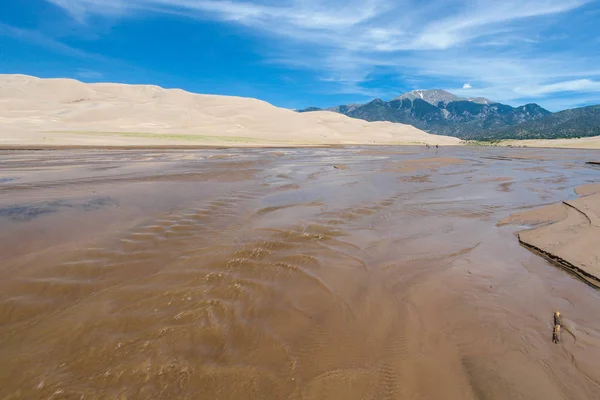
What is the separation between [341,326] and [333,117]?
432 feet

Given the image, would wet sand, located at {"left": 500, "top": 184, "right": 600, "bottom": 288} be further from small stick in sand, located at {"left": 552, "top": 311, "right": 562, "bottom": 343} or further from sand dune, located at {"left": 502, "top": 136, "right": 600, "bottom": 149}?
sand dune, located at {"left": 502, "top": 136, "right": 600, "bottom": 149}

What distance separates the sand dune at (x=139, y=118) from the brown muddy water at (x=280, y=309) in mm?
32320

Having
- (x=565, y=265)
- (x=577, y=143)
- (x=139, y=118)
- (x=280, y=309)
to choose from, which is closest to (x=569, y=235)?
(x=565, y=265)

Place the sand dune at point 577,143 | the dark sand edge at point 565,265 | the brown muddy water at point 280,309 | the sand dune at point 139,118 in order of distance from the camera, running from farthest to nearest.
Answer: the sand dune at point 577,143, the sand dune at point 139,118, the dark sand edge at point 565,265, the brown muddy water at point 280,309

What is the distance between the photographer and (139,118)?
61969 millimetres

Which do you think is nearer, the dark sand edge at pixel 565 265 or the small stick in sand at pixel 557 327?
the small stick in sand at pixel 557 327

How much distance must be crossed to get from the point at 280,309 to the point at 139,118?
70299 mm

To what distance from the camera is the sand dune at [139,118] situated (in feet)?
127

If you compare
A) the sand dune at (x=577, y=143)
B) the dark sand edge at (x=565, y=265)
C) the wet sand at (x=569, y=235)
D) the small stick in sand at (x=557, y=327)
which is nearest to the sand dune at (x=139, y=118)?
the sand dune at (x=577, y=143)

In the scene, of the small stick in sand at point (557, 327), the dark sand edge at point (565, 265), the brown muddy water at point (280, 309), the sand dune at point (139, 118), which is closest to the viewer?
the brown muddy water at point (280, 309)

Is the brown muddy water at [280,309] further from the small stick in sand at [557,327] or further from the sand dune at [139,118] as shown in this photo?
the sand dune at [139,118]

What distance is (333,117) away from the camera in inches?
5059

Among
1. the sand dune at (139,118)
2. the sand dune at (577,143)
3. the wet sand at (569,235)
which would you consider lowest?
the wet sand at (569,235)

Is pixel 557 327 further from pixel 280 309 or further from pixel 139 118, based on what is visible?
pixel 139 118
